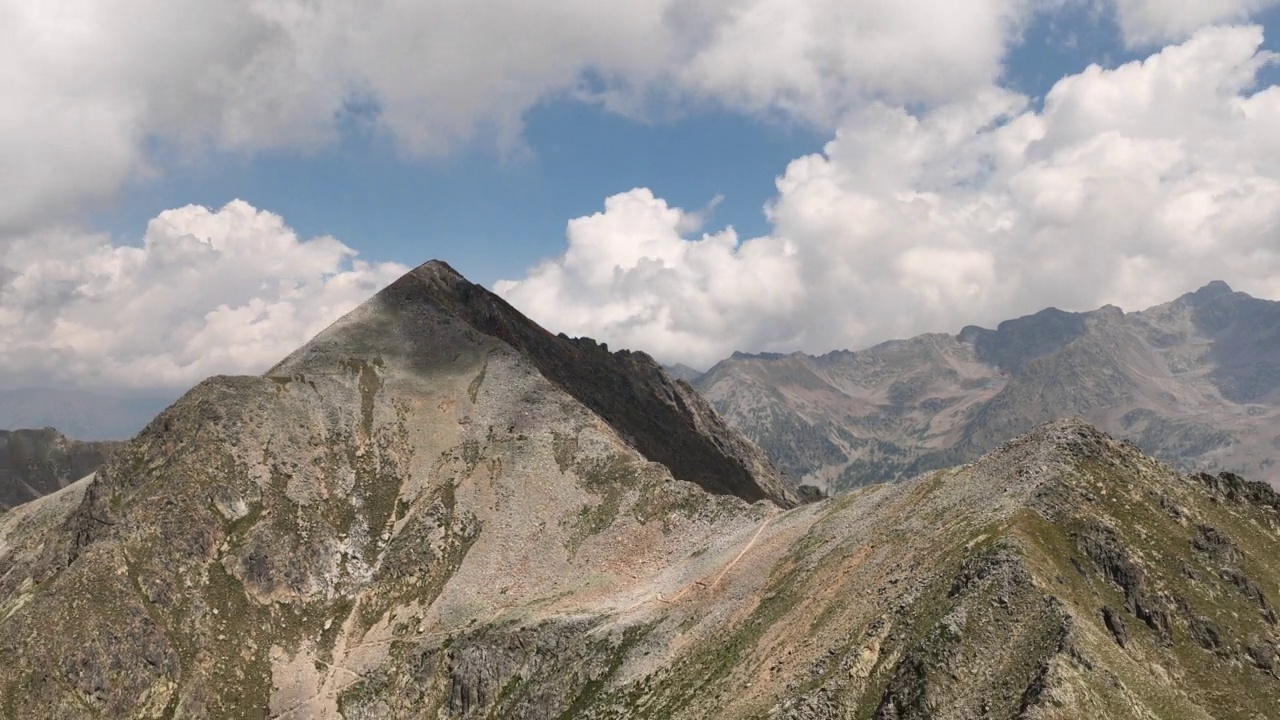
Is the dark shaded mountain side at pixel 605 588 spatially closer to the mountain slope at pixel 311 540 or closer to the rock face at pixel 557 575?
the rock face at pixel 557 575

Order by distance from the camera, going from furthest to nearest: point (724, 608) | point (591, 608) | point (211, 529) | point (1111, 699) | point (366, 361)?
point (366, 361) → point (211, 529) → point (591, 608) → point (724, 608) → point (1111, 699)

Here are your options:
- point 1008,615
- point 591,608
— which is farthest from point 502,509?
point 1008,615

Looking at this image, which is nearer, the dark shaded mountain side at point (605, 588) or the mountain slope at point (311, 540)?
the dark shaded mountain side at point (605, 588)

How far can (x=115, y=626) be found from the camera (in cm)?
11869

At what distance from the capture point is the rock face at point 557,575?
70500 mm

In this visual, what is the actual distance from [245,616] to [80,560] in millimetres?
27298

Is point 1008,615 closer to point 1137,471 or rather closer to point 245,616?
point 1137,471

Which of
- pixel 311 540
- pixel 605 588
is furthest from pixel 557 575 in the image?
pixel 311 540

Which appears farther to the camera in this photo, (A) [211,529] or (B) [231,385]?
(B) [231,385]

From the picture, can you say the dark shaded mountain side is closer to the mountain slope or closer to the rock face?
the rock face

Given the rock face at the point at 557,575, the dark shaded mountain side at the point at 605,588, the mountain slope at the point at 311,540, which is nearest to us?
the dark shaded mountain side at the point at 605,588

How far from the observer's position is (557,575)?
134 m

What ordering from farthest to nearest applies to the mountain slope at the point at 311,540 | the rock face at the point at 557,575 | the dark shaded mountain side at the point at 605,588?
the mountain slope at the point at 311,540
the rock face at the point at 557,575
the dark shaded mountain side at the point at 605,588

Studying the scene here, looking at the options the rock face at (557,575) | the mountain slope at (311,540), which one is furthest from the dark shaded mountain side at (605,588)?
the mountain slope at (311,540)
